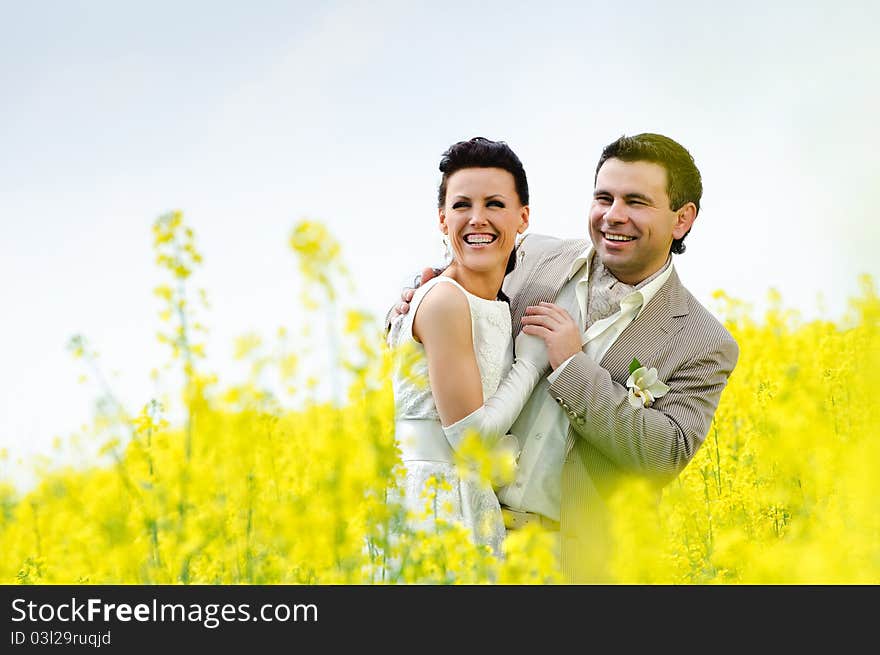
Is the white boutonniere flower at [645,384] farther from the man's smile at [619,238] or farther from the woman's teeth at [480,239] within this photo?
the woman's teeth at [480,239]

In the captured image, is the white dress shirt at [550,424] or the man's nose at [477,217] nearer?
the man's nose at [477,217]

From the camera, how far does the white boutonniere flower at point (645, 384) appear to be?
343 centimetres

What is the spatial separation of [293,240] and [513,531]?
1.34 metres

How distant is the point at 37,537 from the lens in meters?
4.58

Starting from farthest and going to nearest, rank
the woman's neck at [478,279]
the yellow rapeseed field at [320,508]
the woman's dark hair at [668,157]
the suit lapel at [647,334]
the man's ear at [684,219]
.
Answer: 1. the man's ear at [684,219]
2. the woman's dark hair at [668,157]
3. the suit lapel at [647,334]
4. the woman's neck at [478,279]
5. the yellow rapeseed field at [320,508]

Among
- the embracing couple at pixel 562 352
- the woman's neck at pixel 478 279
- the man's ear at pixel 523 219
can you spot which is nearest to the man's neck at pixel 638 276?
the embracing couple at pixel 562 352

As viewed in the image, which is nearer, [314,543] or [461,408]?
[314,543]

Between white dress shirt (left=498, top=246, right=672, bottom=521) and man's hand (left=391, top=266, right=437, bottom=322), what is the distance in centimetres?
54

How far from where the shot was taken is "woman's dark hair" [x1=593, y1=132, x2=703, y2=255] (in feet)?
12.0

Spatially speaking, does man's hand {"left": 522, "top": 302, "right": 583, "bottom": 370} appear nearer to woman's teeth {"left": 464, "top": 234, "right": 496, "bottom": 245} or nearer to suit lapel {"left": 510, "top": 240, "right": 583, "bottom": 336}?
suit lapel {"left": 510, "top": 240, "right": 583, "bottom": 336}

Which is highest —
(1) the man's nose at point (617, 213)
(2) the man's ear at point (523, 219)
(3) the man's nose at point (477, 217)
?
(1) the man's nose at point (617, 213)
